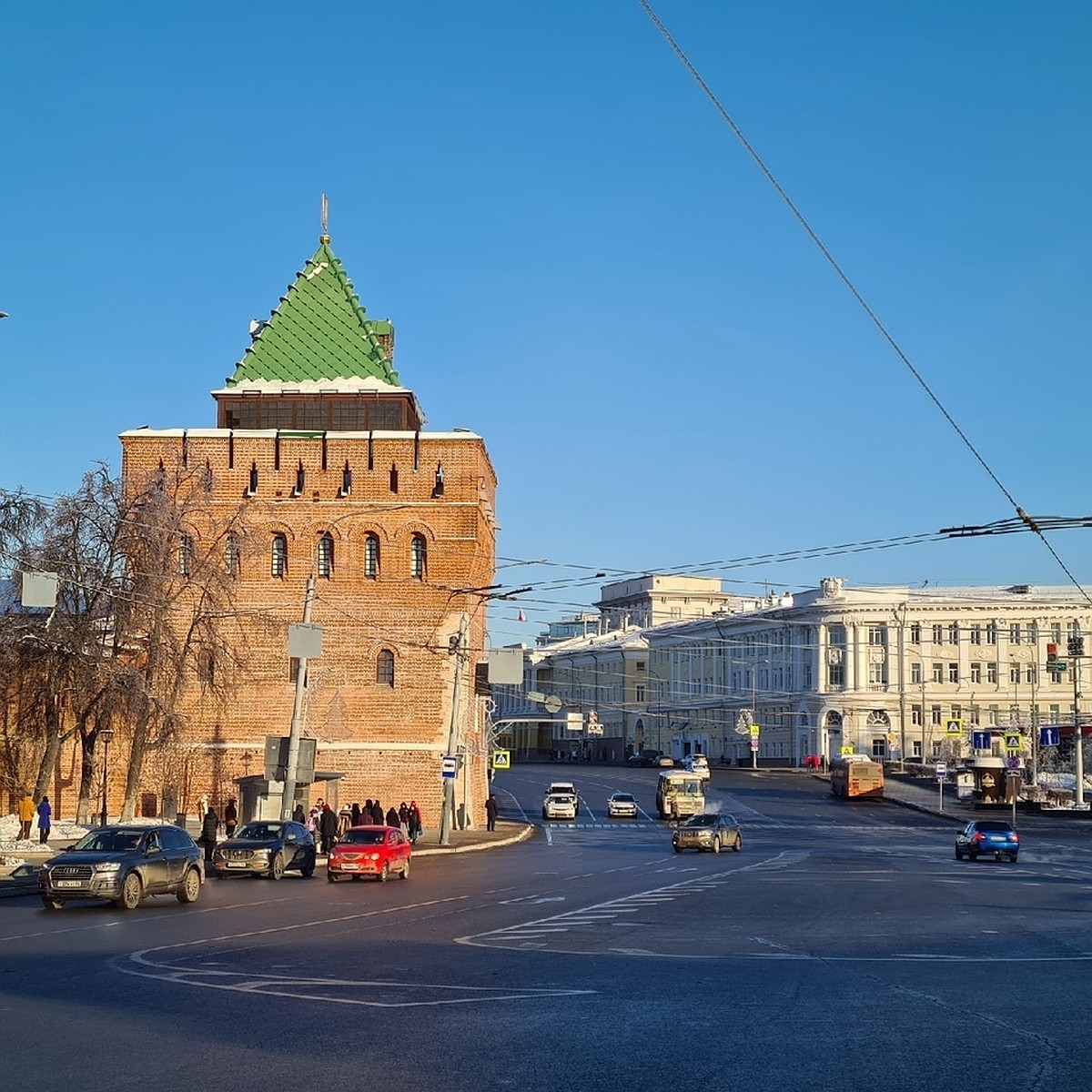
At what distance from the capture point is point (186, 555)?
169 ft

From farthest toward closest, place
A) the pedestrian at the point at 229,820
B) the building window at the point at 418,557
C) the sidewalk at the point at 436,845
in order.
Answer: the building window at the point at 418,557, the pedestrian at the point at 229,820, the sidewalk at the point at 436,845

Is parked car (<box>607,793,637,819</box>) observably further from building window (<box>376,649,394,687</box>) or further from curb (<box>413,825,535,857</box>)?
building window (<box>376,649,394,687</box>)

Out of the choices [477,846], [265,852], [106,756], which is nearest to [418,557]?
[477,846]

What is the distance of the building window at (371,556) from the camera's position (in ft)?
208

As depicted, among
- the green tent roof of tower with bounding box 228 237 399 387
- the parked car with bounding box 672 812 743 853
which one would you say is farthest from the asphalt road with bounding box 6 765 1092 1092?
the green tent roof of tower with bounding box 228 237 399 387

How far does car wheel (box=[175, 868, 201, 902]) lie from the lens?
2739 cm

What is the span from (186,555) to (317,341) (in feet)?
65.1

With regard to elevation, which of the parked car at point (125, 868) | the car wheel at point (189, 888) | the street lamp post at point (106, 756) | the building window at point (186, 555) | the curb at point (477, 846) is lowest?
the curb at point (477, 846)

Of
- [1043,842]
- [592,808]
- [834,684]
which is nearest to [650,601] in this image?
[834,684]

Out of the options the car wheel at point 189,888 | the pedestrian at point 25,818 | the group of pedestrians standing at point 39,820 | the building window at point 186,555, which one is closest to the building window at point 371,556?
the building window at point 186,555

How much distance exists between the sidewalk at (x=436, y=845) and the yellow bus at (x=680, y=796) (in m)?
9.29

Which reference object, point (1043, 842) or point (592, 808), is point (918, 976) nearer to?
point (1043, 842)

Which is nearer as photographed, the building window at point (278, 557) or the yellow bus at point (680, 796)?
the building window at point (278, 557)

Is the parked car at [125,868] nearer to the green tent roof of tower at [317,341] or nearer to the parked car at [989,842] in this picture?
the parked car at [989,842]
